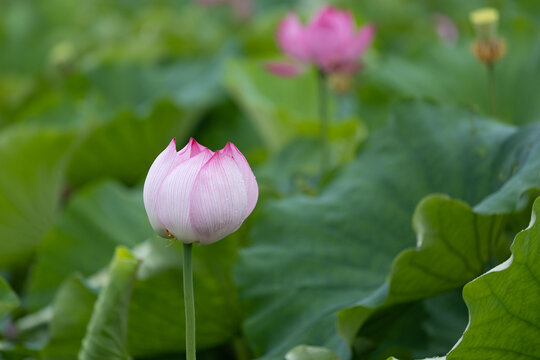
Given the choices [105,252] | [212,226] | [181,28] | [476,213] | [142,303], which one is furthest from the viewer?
[181,28]

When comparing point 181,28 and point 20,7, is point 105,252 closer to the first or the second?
point 181,28

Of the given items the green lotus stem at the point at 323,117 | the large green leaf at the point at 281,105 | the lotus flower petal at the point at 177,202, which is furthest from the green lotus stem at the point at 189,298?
the large green leaf at the point at 281,105

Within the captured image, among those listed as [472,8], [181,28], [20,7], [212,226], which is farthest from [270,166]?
[20,7]

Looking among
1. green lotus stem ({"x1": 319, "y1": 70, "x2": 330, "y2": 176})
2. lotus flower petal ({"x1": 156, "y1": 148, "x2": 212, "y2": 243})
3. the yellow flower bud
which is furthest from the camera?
green lotus stem ({"x1": 319, "y1": 70, "x2": 330, "y2": 176})

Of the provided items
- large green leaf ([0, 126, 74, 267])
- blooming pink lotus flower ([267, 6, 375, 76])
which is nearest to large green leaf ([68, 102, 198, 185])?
large green leaf ([0, 126, 74, 267])

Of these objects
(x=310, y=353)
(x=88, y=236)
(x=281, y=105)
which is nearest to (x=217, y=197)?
(x=310, y=353)

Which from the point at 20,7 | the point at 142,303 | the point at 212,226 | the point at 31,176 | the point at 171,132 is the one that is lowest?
the point at 212,226

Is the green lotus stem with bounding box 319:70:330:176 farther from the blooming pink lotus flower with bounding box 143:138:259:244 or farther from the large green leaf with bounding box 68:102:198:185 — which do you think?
the blooming pink lotus flower with bounding box 143:138:259:244
